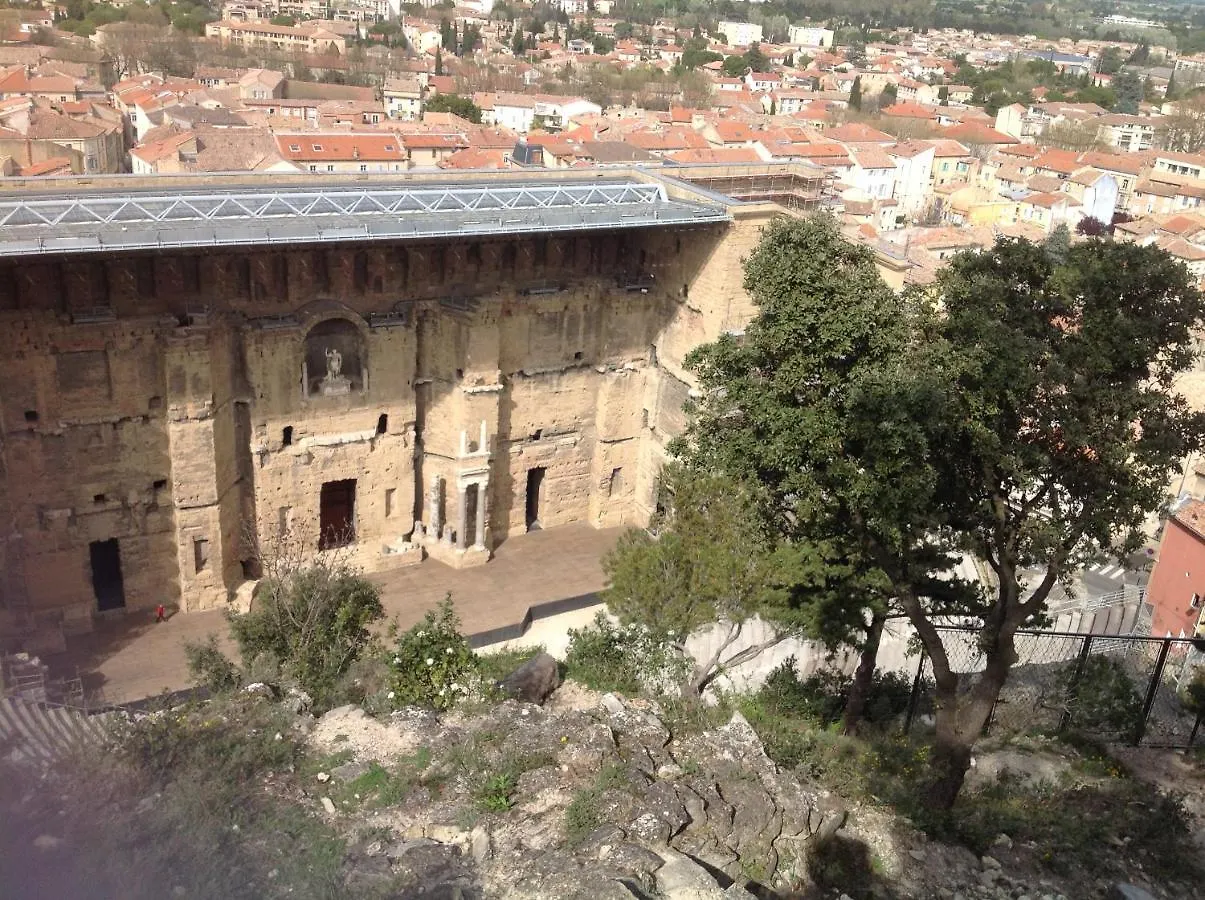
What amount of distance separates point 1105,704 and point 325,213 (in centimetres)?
1552

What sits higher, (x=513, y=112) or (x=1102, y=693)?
(x=1102, y=693)

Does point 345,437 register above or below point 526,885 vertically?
below

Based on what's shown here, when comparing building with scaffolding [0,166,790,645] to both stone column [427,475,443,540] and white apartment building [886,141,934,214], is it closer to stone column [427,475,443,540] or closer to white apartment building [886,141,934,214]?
stone column [427,475,443,540]

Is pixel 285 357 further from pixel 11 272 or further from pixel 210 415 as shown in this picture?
pixel 11 272

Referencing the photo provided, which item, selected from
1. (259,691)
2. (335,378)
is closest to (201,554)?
(335,378)

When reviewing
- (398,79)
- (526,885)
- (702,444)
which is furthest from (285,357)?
(398,79)

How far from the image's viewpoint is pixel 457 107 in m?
82.9

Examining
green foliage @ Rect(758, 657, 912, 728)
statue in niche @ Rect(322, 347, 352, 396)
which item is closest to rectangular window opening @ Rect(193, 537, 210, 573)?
statue in niche @ Rect(322, 347, 352, 396)

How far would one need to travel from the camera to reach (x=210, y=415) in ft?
68.3

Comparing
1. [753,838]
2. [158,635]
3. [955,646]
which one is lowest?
[158,635]

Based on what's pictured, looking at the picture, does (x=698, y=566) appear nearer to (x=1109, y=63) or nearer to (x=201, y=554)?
(x=201, y=554)

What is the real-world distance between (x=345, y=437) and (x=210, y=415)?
308 cm

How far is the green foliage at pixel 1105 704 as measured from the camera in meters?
13.8

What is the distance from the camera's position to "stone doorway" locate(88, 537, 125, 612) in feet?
71.2
